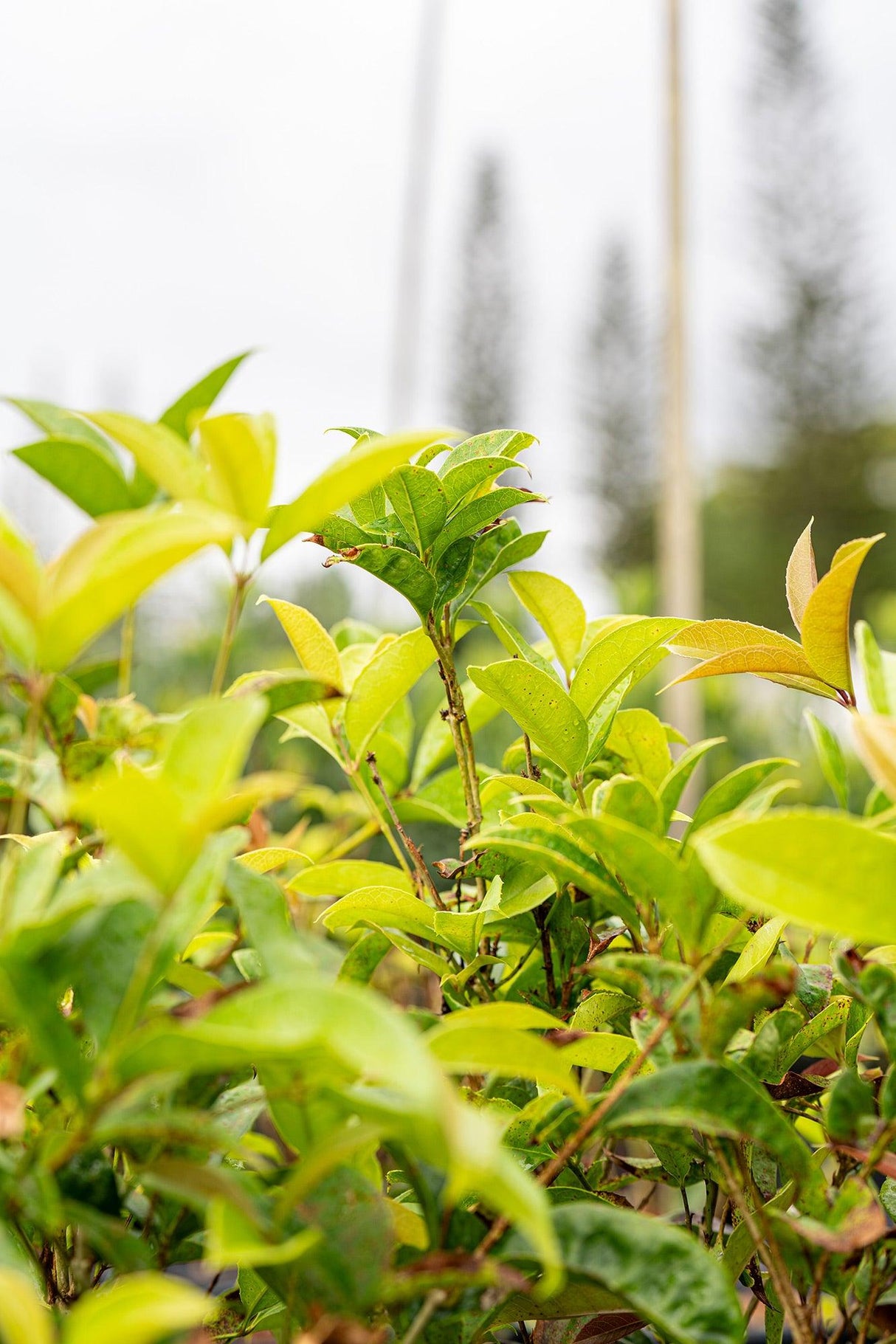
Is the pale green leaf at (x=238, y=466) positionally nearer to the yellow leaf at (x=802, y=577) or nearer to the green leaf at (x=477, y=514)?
the green leaf at (x=477, y=514)

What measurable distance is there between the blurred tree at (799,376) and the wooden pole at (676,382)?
10.1 m

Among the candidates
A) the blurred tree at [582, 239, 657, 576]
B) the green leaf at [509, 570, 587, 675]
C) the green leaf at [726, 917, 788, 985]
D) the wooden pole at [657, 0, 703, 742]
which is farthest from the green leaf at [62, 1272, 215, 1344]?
the blurred tree at [582, 239, 657, 576]

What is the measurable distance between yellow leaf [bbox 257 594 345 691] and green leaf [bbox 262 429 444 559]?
5.0 inches

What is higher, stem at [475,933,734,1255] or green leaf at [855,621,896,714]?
green leaf at [855,621,896,714]

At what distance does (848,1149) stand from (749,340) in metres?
15.2

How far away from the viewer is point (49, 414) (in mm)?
450

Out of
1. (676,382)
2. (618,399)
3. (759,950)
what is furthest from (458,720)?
(618,399)

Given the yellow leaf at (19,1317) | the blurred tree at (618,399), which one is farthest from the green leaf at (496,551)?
the blurred tree at (618,399)

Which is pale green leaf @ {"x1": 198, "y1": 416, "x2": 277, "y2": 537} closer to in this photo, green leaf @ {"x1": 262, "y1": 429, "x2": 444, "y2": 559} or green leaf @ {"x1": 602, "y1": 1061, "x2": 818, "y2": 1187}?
green leaf @ {"x1": 262, "y1": 429, "x2": 444, "y2": 559}

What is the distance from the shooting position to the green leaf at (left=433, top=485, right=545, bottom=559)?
1.39ft

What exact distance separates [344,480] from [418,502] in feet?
0.40

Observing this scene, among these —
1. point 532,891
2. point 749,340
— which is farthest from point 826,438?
point 532,891

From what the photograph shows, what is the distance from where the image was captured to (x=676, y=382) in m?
4.25

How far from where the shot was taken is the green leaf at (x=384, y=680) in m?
0.46
